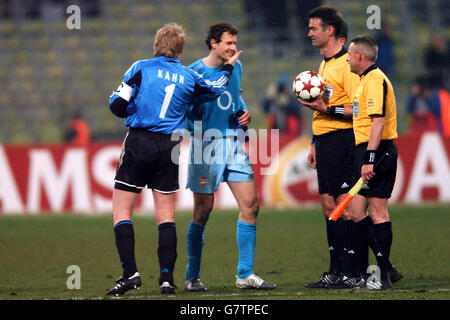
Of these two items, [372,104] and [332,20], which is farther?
[332,20]

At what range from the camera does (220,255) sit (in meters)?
9.30

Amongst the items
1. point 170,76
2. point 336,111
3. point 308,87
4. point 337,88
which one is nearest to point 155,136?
point 170,76

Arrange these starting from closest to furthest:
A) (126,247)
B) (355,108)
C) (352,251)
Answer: (126,247) < (355,108) < (352,251)

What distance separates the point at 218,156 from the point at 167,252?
1.14 meters

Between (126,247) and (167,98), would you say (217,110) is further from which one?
(126,247)

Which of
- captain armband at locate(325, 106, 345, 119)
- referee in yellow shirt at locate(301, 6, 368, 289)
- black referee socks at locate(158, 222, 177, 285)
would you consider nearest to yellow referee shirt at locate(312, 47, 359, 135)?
referee in yellow shirt at locate(301, 6, 368, 289)

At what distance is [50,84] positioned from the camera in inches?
762

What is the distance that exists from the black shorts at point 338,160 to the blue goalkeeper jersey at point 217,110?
2.76 ft

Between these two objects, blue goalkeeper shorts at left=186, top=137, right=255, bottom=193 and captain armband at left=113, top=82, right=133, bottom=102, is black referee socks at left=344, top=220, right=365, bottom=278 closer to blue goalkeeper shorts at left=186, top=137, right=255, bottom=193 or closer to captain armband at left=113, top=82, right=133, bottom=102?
blue goalkeeper shorts at left=186, top=137, right=255, bottom=193

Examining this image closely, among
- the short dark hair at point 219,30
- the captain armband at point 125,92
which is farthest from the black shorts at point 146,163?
the short dark hair at point 219,30

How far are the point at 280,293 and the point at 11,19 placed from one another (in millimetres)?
15901

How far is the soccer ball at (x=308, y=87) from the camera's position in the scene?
22.5 feet

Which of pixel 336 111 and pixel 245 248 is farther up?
pixel 336 111

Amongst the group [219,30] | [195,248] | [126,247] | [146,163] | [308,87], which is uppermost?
[219,30]
